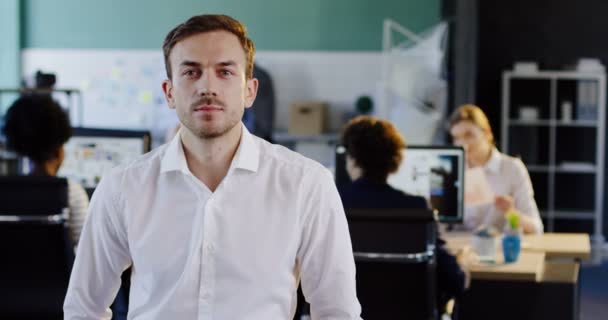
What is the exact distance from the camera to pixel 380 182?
12.2 ft

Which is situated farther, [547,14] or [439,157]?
[547,14]

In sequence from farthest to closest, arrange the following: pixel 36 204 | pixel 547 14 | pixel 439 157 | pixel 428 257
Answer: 1. pixel 547 14
2. pixel 439 157
3. pixel 36 204
4. pixel 428 257

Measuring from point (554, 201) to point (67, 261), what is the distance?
680cm

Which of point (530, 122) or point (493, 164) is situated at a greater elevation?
point (530, 122)

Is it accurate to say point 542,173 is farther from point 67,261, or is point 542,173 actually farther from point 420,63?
point 67,261

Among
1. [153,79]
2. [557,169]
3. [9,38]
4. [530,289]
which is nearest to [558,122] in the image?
[557,169]

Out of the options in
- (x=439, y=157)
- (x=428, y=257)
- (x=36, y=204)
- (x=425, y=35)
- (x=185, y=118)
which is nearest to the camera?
(x=185, y=118)

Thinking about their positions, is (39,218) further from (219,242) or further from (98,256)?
(219,242)

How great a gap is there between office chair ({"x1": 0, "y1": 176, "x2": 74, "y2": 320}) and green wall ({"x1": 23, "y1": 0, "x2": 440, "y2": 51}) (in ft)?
25.1

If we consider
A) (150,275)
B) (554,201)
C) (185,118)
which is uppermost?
(185,118)

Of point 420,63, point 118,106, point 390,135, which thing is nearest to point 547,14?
point 420,63

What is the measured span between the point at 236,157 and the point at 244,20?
9.23 m

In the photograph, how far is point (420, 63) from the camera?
32.0ft

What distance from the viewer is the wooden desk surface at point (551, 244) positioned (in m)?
4.47
